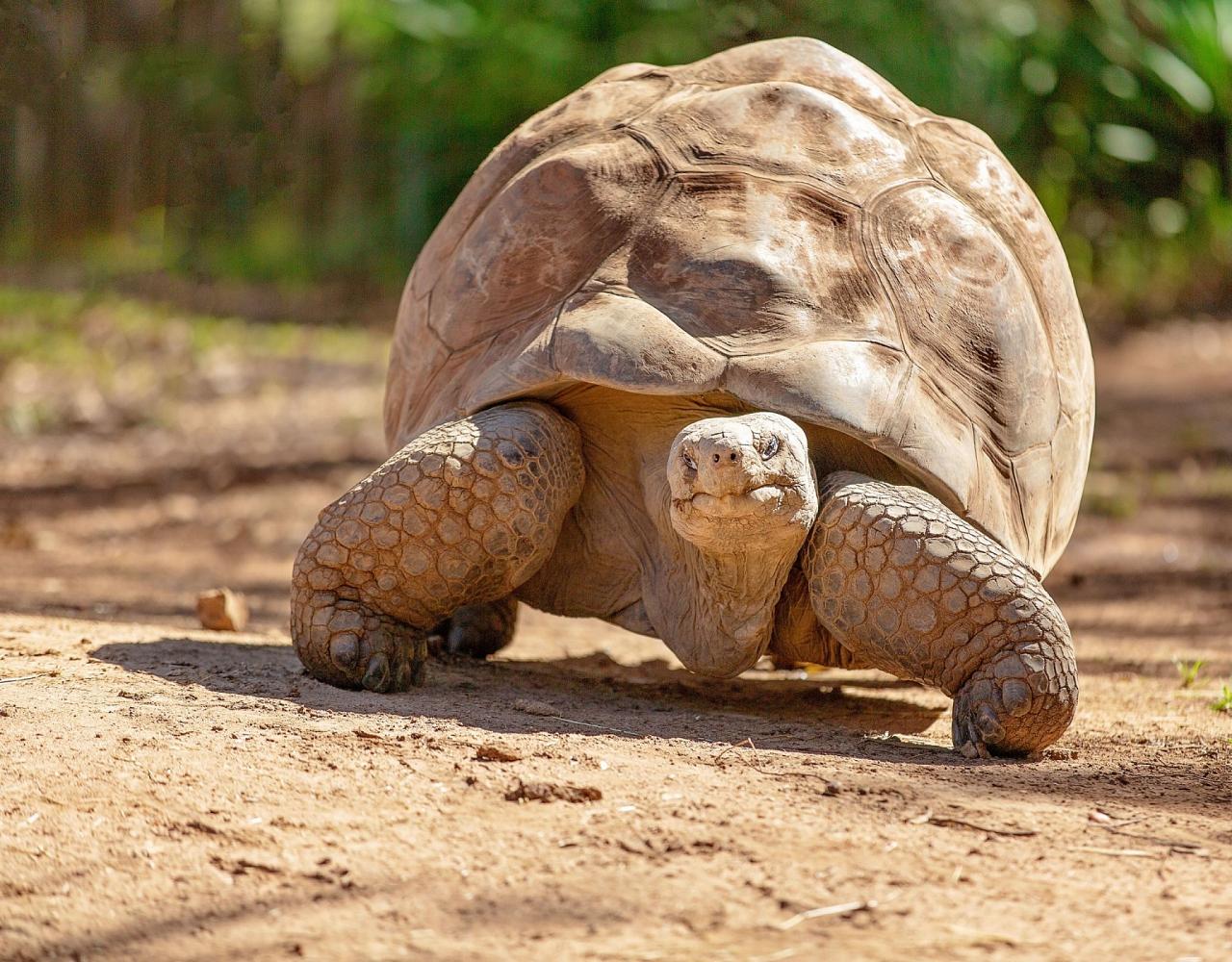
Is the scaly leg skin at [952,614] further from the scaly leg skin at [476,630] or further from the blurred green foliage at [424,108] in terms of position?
the blurred green foliage at [424,108]

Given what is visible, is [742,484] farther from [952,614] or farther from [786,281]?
[786,281]

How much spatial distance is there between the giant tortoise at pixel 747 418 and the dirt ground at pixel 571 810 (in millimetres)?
232

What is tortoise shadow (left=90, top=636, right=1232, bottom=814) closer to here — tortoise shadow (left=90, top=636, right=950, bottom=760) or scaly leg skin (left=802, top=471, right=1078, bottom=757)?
tortoise shadow (left=90, top=636, right=950, bottom=760)

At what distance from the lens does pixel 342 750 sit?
2.67 metres

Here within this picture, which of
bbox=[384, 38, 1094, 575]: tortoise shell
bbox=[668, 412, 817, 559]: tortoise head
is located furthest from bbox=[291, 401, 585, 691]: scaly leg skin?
bbox=[668, 412, 817, 559]: tortoise head

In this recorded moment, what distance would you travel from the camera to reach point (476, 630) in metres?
4.21

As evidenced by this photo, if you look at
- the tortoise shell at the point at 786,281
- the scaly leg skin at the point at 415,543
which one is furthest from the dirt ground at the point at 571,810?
the tortoise shell at the point at 786,281

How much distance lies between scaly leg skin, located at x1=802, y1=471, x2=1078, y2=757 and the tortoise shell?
200 mm

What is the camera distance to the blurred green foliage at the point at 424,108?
482 inches

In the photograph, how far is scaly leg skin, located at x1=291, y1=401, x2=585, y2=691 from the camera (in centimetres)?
338

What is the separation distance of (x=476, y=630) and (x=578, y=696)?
71 cm

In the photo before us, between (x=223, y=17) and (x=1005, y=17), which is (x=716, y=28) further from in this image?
(x=223, y=17)

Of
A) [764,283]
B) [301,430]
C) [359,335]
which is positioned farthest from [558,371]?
[359,335]

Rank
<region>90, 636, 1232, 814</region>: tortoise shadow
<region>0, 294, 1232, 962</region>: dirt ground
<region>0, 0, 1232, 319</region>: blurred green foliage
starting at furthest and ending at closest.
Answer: <region>0, 0, 1232, 319</region>: blurred green foliage
<region>90, 636, 1232, 814</region>: tortoise shadow
<region>0, 294, 1232, 962</region>: dirt ground
